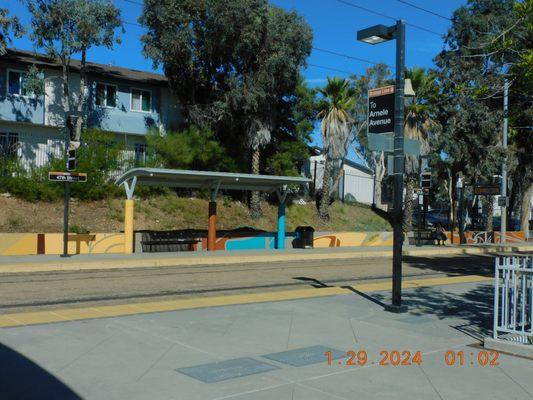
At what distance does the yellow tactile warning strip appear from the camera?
962 centimetres

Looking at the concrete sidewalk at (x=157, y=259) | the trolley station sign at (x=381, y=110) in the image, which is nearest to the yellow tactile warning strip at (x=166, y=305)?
the trolley station sign at (x=381, y=110)

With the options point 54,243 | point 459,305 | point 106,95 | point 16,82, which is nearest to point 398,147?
point 459,305

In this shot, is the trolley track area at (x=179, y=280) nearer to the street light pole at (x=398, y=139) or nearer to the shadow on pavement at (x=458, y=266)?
the shadow on pavement at (x=458, y=266)

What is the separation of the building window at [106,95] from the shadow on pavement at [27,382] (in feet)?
101

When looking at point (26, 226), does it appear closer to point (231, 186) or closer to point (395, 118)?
point (231, 186)

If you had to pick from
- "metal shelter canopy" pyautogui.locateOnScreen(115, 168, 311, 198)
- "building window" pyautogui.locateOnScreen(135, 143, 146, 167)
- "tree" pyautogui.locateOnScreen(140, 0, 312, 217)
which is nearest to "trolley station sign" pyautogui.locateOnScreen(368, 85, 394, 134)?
"metal shelter canopy" pyautogui.locateOnScreen(115, 168, 311, 198)

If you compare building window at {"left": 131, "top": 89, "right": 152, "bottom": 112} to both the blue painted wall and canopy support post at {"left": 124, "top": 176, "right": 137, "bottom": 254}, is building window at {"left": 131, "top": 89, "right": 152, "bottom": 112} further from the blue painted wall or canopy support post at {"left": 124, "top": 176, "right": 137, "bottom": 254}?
canopy support post at {"left": 124, "top": 176, "right": 137, "bottom": 254}

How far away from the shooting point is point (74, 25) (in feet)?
98.2

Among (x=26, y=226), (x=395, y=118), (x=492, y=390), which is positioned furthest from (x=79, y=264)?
(x=492, y=390)

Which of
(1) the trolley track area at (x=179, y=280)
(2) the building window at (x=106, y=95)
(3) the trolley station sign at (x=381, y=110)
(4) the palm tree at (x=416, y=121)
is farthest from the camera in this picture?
(4) the palm tree at (x=416, y=121)

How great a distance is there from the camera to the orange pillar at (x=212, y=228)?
25.7m

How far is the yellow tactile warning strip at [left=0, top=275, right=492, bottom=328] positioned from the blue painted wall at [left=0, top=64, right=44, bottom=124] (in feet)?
81.1

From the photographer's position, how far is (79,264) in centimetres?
1927
